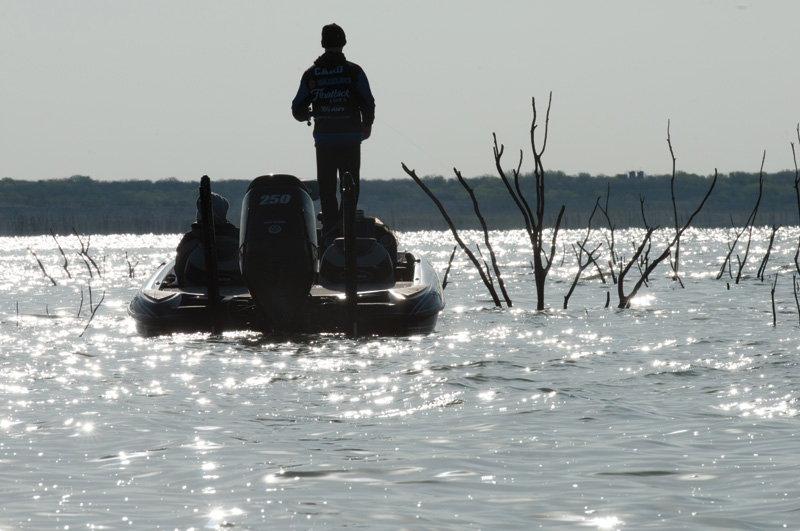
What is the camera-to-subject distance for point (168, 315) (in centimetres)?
894

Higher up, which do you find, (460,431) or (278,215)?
(278,215)

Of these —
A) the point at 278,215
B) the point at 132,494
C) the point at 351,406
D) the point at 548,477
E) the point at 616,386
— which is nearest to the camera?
the point at 132,494

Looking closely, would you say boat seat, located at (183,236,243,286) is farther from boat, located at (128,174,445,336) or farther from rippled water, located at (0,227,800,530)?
rippled water, located at (0,227,800,530)

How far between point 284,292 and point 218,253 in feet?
6.09

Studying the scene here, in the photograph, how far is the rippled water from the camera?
146 inches

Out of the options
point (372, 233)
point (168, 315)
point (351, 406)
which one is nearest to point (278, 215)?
point (168, 315)

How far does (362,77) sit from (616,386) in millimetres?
5212

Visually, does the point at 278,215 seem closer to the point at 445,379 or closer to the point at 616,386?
the point at 445,379

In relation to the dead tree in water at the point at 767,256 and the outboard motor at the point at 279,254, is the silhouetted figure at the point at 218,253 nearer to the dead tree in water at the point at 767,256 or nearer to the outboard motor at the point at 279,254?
the outboard motor at the point at 279,254

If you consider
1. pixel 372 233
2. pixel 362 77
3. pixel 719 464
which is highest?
pixel 362 77

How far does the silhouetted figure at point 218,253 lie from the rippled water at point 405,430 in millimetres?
903

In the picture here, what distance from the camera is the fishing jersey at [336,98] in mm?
10461

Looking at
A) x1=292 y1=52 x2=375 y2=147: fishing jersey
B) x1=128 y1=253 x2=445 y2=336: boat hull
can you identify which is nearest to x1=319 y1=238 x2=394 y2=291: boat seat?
x1=128 y1=253 x2=445 y2=336: boat hull

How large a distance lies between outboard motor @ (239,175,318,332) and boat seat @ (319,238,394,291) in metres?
1.29
